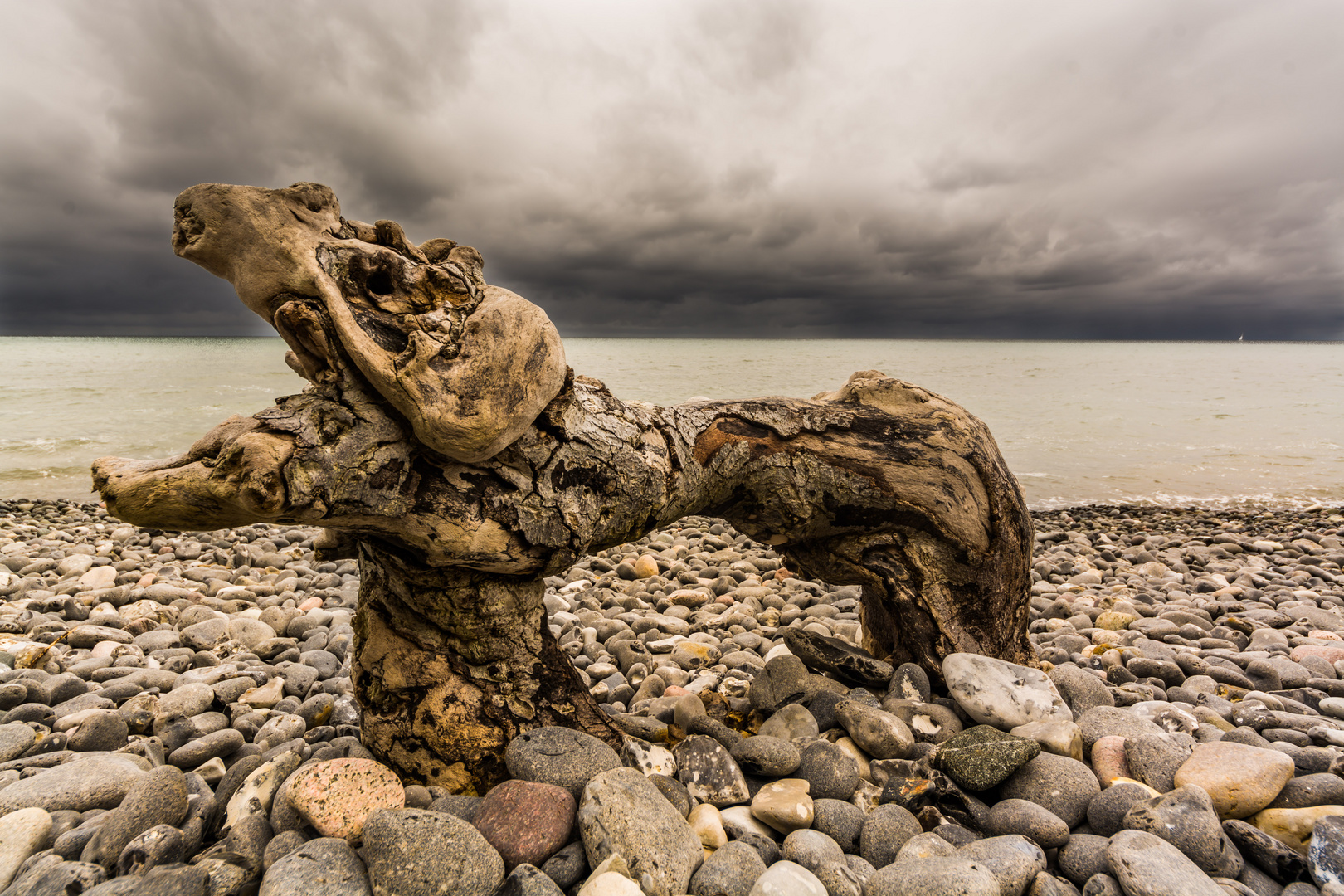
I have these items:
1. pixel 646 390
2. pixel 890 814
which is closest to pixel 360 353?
pixel 890 814

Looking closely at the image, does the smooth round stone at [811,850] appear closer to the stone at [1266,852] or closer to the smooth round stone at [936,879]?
the smooth round stone at [936,879]

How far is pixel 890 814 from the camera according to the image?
221 centimetres

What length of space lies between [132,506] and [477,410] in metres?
0.94

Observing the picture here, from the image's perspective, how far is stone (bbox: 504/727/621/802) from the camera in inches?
87.2

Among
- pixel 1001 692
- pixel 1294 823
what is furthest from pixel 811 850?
pixel 1294 823

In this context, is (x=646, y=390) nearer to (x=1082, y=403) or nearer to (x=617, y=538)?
(x=1082, y=403)

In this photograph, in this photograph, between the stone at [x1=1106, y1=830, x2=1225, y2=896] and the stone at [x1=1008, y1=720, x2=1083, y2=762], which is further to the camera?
the stone at [x1=1008, y1=720, x2=1083, y2=762]

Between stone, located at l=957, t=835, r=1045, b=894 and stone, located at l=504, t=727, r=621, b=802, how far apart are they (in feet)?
3.90

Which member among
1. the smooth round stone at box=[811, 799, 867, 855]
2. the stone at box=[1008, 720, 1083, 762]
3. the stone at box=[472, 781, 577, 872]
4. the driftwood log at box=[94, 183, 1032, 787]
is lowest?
the smooth round stone at box=[811, 799, 867, 855]

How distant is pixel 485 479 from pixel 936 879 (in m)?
1.84

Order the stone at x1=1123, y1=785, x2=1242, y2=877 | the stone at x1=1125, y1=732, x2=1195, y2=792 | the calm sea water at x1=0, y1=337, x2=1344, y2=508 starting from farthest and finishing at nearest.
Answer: the calm sea water at x1=0, y1=337, x2=1344, y2=508
the stone at x1=1125, y1=732, x2=1195, y2=792
the stone at x1=1123, y1=785, x2=1242, y2=877

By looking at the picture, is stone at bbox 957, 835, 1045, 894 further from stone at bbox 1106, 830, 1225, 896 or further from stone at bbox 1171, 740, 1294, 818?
stone at bbox 1171, 740, 1294, 818

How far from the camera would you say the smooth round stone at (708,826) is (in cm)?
215

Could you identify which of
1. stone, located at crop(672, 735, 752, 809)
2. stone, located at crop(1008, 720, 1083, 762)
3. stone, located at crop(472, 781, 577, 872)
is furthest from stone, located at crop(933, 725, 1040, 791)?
stone, located at crop(472, 781, 577, 872)
